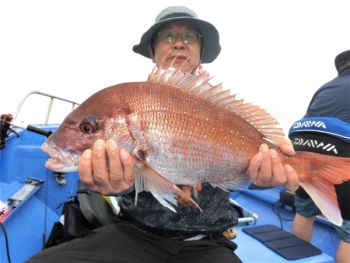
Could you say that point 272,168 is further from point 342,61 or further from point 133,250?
point 342,61

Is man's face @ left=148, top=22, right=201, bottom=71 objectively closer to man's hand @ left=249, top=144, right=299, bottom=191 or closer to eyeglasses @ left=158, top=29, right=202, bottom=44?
eyeglasses @ left=158, top=29, right=202, bottom=44

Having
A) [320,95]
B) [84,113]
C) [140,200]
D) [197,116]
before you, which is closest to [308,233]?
[320,95]

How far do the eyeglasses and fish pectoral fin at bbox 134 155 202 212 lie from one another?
1105mm

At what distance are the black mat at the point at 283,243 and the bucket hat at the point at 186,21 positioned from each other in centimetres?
160

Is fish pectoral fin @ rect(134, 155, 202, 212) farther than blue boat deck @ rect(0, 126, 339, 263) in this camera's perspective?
No

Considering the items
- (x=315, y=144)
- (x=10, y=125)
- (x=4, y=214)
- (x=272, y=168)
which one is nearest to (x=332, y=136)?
(x=315, y=144)

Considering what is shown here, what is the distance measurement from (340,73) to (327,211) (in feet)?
6.14

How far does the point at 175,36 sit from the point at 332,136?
138 cm

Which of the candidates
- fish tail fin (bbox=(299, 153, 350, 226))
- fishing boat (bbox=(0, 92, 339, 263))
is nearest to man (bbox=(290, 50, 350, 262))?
fishing boat (bbox=(0, 92, 339, 263))

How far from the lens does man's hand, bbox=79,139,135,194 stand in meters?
1.13

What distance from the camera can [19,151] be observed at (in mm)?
2477

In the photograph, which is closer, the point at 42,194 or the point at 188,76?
the point at 188,76

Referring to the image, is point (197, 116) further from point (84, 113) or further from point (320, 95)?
point (320, 95)

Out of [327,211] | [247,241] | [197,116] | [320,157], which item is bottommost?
[247,241]
